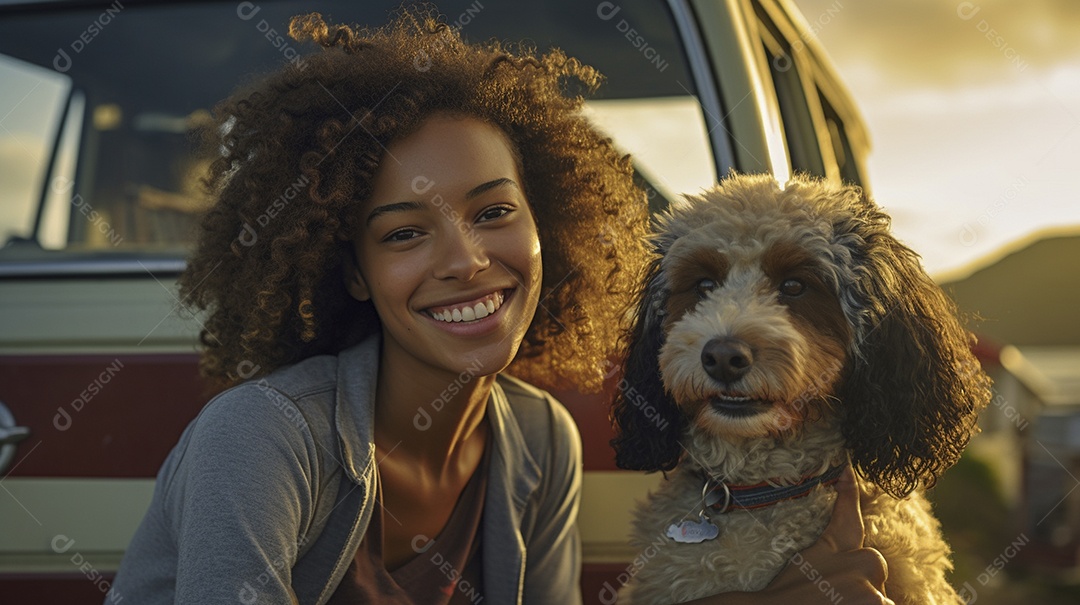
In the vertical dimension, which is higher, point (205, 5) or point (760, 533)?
point (205, 5)

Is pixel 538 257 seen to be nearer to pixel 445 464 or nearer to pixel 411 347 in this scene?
pixel 411 347

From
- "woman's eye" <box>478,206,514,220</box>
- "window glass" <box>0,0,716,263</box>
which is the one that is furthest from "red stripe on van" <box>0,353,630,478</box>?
"woman's eye" <box>478,206,514,220</box>

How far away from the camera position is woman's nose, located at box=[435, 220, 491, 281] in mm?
2336

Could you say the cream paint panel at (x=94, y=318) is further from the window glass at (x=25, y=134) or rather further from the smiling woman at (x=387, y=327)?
the window glass at (x=25, y=134)

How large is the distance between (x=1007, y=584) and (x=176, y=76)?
6566 mm

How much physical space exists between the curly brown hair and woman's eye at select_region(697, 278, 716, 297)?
0.36 metres

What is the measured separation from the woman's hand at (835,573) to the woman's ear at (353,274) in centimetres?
122

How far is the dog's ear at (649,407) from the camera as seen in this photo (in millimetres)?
2432

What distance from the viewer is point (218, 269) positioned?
8.66ft

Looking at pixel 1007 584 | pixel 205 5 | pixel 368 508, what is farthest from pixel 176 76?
pixel 1007 584

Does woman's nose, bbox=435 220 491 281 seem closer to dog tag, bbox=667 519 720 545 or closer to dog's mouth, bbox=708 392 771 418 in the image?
dog's mouth, bbox=708 392 771 418

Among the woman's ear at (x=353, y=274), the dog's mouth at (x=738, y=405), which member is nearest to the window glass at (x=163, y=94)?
the woman's ear at (x=353, y=274)

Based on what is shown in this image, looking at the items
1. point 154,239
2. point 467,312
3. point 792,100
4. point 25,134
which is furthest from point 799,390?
point 25,134

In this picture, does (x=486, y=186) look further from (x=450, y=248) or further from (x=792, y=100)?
(x=792, y=100)
